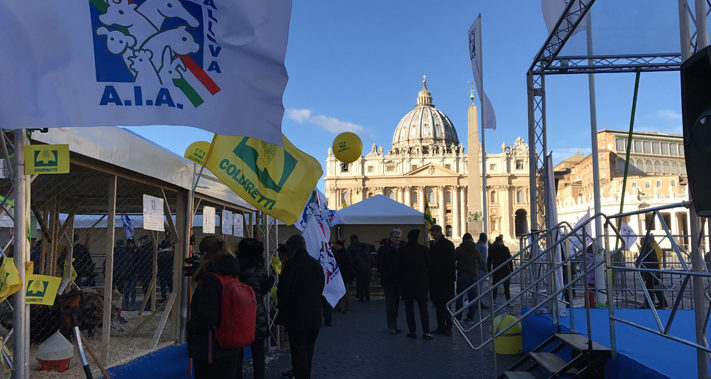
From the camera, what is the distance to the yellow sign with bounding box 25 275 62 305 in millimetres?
2875

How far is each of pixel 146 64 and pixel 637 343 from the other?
4.86 meters

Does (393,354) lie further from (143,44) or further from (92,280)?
(92,280)

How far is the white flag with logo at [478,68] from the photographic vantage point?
13.9m

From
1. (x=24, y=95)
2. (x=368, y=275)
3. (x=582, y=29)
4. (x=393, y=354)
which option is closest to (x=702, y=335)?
(x=24, y=95)

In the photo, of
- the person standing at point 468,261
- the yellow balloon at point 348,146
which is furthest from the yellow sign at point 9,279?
the person standing at point 468,261

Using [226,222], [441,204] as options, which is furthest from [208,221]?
[441,204]

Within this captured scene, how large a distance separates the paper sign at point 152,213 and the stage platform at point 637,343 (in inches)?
170

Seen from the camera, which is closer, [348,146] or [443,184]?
[348,146]

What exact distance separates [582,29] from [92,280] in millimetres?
10701

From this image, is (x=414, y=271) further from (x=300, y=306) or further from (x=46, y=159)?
(x=46, y=159)

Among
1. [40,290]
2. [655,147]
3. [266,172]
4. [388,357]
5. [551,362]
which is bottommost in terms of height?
[388,357]

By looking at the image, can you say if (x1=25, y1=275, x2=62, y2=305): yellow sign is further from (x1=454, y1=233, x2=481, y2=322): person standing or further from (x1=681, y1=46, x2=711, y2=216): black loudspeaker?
(x1=454, y1=233, x2=481, y2=322): person standing

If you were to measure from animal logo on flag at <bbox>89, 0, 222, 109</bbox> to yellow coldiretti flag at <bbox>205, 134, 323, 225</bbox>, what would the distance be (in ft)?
6.59

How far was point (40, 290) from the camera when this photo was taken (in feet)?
9.51
